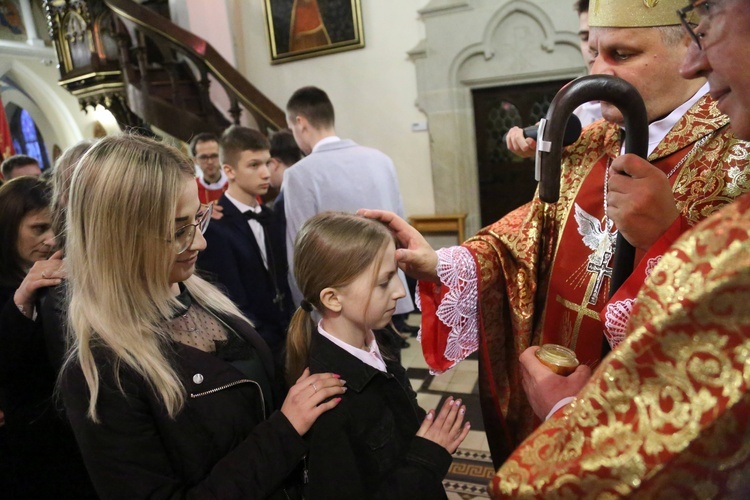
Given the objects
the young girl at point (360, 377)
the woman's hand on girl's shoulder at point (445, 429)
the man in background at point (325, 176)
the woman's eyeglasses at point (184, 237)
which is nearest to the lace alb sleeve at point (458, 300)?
the young girl at point (360, 377)

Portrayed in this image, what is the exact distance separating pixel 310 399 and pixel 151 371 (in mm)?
341

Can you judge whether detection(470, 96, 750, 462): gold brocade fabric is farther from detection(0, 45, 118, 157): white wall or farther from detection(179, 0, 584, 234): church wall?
detection(0, 45, 118, 157): white wall

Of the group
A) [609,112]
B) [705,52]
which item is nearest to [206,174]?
[609,112]

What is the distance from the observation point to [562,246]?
4.89 ft

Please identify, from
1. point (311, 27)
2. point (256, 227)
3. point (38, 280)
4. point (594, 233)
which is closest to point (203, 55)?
point (311, 27)

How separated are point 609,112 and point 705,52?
48cm

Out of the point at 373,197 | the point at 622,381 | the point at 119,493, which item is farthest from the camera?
the point at 373,197

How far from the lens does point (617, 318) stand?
104 cm

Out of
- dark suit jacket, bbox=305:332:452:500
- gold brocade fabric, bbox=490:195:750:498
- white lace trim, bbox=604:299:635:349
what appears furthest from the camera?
dark suit jacket, bbox=305:332:452:500

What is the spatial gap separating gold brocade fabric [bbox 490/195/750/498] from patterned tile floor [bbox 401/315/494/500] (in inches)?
85.9

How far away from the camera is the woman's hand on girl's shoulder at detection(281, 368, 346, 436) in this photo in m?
1.19

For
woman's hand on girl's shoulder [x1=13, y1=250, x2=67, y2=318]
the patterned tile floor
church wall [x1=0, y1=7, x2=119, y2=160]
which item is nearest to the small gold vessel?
woman's hand on girl's shoulder [x1=13, y1=250, x2=67, y2=318]

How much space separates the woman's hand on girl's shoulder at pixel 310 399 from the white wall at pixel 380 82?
5376 millimetres

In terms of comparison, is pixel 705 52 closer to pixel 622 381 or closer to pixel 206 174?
pixel 622 381
